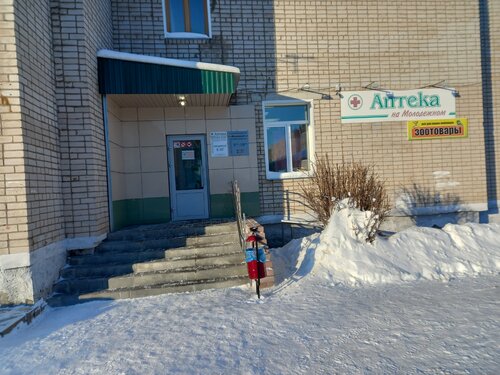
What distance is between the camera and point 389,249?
18.2 feet

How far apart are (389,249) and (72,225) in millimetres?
4919

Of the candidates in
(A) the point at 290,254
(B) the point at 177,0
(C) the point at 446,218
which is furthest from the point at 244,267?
(B) the point at 177,0

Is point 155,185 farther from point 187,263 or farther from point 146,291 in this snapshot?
point 146,291

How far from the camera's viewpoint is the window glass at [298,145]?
807 centimetres

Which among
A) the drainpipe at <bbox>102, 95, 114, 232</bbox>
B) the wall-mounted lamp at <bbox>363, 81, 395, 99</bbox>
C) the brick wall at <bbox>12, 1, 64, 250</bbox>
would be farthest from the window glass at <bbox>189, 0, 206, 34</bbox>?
the wall-mounted lamp at <bbox>363, 81, 395, 99</bbox>

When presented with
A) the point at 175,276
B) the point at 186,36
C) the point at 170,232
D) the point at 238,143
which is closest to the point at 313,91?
the point at 238,143

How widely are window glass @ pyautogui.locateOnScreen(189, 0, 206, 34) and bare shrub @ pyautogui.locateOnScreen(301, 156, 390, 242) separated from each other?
4098 mm

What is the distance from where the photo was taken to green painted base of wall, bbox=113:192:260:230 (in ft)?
24.1

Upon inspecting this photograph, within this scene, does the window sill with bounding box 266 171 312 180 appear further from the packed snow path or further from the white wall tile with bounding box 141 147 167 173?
the packed snow path

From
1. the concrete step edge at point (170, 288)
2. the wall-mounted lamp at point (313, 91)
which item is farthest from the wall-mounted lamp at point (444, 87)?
the concrete step edge at point (170, 288)

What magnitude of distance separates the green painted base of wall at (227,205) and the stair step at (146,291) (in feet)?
8.98

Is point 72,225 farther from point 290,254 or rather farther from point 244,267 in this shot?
point 290,254

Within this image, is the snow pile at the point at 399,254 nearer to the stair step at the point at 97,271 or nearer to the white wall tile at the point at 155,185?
the stair step at the point at 97,271

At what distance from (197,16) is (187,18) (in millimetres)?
225
